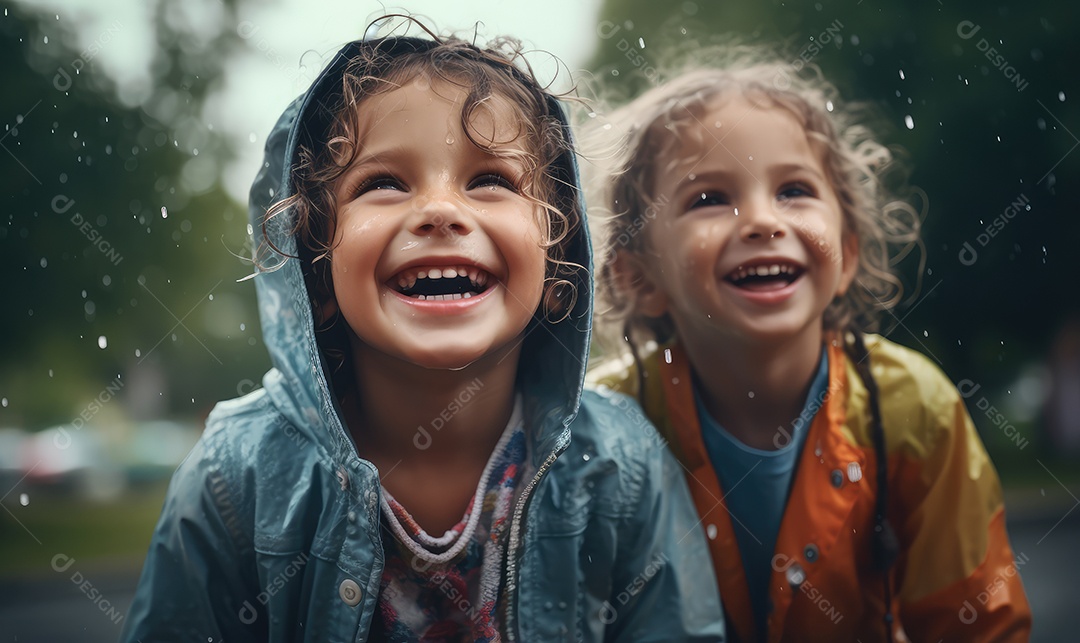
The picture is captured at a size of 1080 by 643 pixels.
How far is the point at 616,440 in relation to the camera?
1.77 metres

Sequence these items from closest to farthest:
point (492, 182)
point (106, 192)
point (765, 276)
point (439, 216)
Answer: point (439, 216) → point (492, 182) → point (765, 276) → point (106, 192)

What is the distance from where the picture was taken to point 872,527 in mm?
1872

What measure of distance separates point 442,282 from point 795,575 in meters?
0.92

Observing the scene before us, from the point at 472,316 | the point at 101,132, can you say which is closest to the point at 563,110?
the point at 472,316

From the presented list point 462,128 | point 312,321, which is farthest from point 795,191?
point 312,321

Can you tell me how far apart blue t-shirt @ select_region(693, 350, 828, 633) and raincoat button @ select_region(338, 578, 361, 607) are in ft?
2.33

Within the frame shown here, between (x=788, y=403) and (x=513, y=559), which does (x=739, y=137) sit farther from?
(x=513, y=559)

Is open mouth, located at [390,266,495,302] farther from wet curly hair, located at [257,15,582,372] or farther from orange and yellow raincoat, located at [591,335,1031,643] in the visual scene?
orange and yellow raincoat, located at [591,335,1031,643]

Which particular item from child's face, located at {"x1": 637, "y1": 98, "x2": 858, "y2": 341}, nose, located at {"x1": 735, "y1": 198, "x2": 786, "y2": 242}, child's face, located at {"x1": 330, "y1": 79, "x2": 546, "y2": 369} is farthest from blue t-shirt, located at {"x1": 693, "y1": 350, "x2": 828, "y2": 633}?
child's face, located at {"x1": 330, "y1": 79, "x2": 546, "y2": 369}

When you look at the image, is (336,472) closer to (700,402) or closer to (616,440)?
(616,440)

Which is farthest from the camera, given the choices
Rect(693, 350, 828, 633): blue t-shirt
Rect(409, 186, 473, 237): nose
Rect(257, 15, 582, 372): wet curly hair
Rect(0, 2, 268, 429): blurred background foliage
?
Rect(0, 2, 268, 429): blurred background foliage

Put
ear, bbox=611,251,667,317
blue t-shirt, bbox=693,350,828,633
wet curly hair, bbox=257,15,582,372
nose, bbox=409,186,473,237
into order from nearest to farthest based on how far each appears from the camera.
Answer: nose, bbox=409,186,473,237, wet curly hair, bbox=257,15,582,372, blue t-shirt, bbox=693,350,828,633, ear, bbox=611,251,667,317

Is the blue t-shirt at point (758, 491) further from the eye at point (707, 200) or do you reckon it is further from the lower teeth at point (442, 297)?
the lower teeth at point (442, 297)

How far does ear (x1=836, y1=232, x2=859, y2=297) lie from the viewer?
6.63ft
